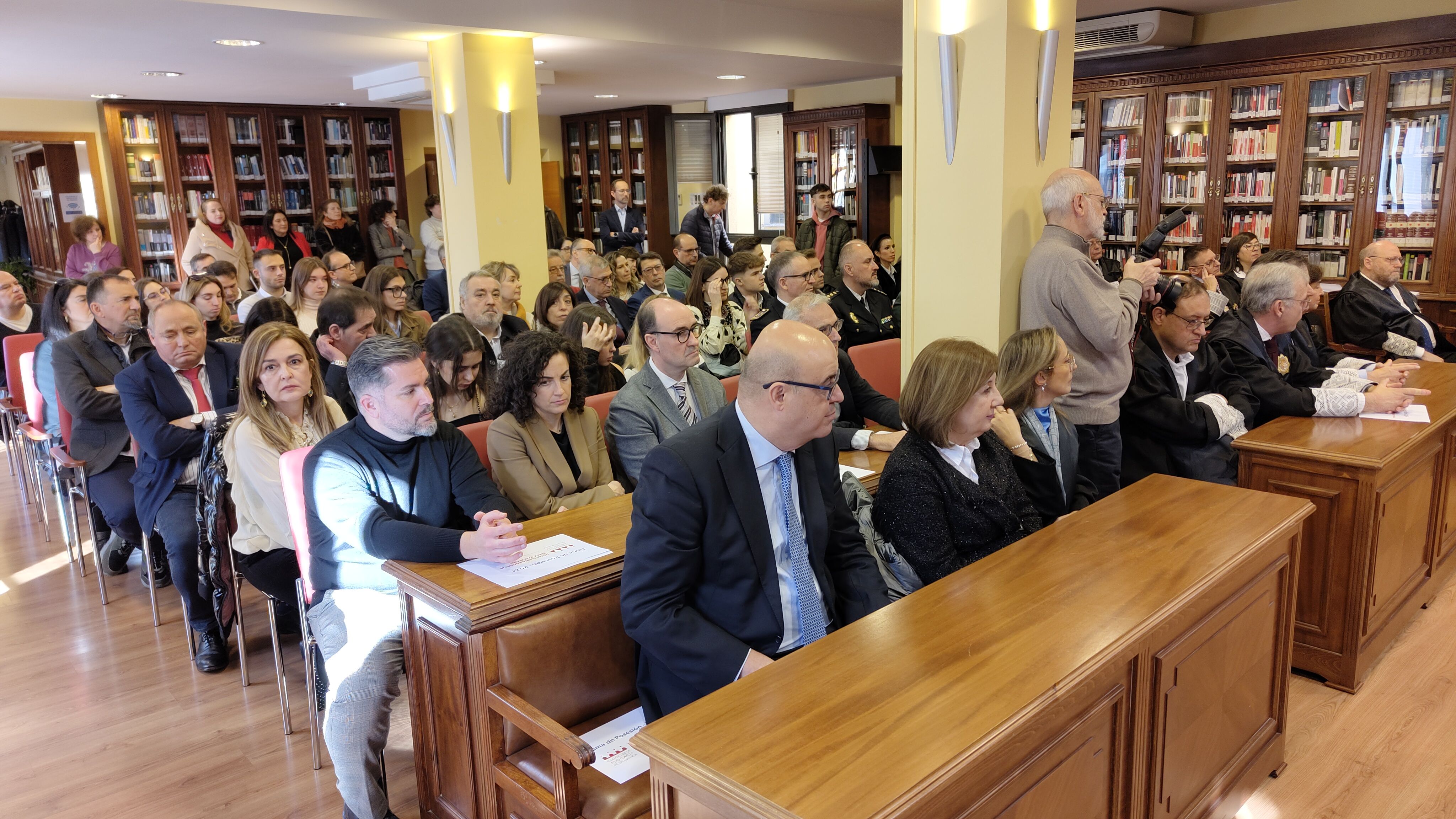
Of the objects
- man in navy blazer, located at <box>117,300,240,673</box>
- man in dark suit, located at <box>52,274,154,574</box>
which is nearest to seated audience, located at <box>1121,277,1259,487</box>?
man in navy blazer, located at <box>117,300,240,673</box>

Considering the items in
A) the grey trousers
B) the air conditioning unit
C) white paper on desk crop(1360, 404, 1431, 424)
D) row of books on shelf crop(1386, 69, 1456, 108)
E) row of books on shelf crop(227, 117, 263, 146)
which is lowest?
the grey trousers

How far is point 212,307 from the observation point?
4.83 meters

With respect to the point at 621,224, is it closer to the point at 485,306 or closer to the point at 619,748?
the point at 485,306

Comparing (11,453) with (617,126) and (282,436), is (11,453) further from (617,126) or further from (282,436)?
(617,126)

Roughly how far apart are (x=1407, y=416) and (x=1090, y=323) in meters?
1.27

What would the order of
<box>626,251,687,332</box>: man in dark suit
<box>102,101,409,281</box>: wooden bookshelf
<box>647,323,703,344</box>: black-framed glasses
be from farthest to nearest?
<box>102,101,409,281</box>: wooden bookshelf < <box>626,251,687,332</box>: man in dark suit < <box>647,323,703,344</box>: black-framed glasses

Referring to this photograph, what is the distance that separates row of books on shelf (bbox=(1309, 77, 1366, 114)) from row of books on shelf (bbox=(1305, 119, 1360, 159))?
0.08 m

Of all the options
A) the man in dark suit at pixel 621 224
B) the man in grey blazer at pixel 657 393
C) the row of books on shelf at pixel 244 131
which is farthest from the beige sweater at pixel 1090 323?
the row of books on shelf at pixel 244 131

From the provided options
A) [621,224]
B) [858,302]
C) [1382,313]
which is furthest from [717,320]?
[621,224]

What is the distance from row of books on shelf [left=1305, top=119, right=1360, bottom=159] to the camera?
700cm

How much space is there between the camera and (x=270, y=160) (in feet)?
35.1

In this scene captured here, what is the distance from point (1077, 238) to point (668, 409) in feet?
5.56

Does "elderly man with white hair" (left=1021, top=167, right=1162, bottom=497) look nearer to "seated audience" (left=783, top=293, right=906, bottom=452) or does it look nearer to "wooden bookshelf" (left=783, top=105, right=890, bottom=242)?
"seated audience" (left=783, top=293, right=906, bottom=452)

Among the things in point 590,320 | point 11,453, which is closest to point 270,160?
point 11,453
